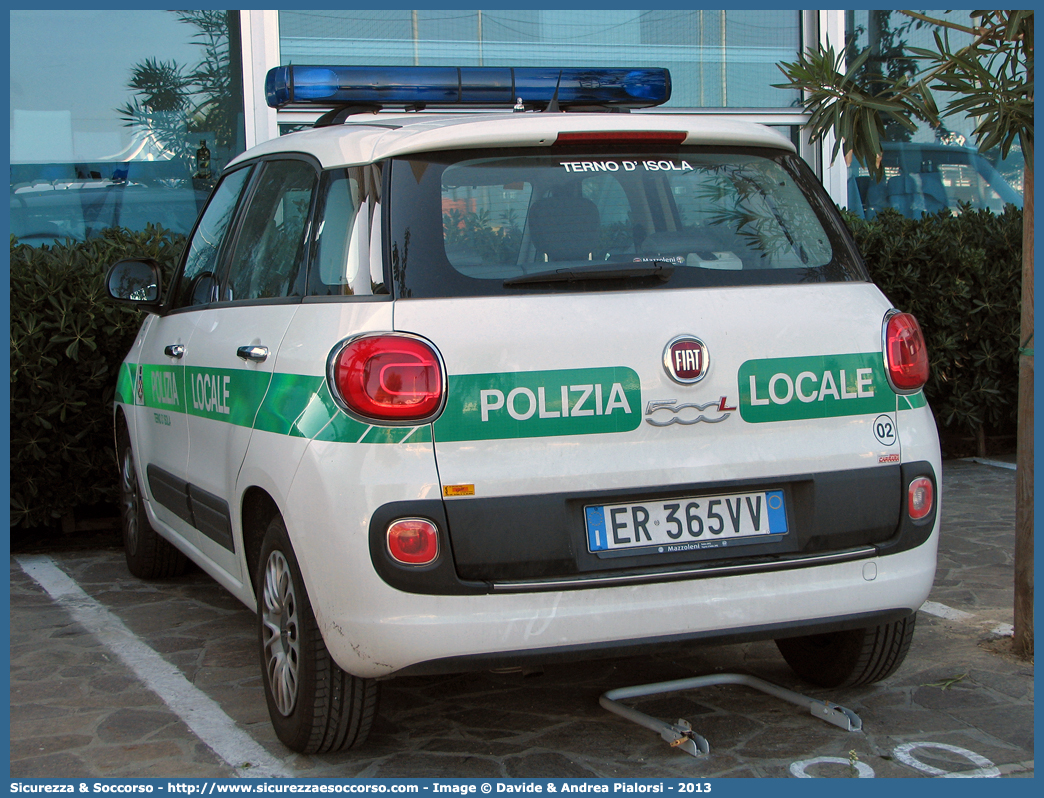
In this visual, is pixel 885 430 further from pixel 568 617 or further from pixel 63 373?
pixel 63 373

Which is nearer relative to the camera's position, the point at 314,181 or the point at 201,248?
the point at 314,181

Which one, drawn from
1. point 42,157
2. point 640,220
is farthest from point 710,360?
point 42,157

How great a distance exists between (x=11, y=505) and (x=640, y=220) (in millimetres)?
4264

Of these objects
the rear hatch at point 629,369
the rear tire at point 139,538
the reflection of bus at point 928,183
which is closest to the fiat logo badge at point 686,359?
the rear hatch at point 629,369

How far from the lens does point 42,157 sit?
8.47m

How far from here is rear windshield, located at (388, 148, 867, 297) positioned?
300 centimetres

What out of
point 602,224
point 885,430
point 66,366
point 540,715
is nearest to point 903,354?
point 885,430

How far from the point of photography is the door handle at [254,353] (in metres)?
3.36

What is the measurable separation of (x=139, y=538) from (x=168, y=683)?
1.46 metres

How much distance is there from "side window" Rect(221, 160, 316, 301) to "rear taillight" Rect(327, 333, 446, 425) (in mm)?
625

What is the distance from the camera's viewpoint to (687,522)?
2.97 m

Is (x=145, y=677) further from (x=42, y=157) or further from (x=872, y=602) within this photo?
(x=42, y=157)

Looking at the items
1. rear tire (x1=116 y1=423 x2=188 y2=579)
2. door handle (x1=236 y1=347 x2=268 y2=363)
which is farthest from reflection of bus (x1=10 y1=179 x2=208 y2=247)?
door handle (x1=236 y1=347 x2=268 y2=363)

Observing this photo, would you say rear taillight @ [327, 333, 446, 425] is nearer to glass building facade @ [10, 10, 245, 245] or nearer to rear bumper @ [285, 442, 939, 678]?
rear bumper @ [285, 442, 939, 678]
